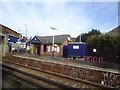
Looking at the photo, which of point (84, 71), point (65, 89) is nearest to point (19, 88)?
point (65, 89)

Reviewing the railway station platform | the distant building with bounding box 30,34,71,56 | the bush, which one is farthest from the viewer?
the distant building with bounding box 30,34,71,56

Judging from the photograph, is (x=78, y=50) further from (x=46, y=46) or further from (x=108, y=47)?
(x=46, y=46)

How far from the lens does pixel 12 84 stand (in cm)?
521

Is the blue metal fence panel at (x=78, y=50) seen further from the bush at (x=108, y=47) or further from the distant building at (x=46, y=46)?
the distant building at (x=46, y=46)

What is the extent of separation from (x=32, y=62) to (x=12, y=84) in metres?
4.38

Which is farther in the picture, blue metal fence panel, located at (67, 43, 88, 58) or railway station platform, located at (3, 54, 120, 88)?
blue metal fence panel, located at (67, 43, 88, 58)

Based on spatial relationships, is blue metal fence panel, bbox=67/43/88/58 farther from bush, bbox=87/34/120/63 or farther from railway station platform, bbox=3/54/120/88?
railway station platform, bbox=3/54/120/88

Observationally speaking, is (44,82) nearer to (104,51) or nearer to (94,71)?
(94,71)

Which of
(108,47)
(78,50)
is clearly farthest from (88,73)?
(78,50)

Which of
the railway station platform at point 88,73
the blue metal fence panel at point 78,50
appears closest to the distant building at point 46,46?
the blue metal fence panel at point 78,50

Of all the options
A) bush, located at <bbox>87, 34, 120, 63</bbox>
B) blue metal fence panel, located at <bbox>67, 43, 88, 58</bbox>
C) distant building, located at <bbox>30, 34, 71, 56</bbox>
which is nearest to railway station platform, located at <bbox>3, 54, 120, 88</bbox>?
bush, located at <bbox>87, 34, 120, 63</bbox>

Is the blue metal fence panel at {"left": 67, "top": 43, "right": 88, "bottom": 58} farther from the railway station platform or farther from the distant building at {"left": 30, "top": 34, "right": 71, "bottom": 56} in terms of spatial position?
the railway station platform

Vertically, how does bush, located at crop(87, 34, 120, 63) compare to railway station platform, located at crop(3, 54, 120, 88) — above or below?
above

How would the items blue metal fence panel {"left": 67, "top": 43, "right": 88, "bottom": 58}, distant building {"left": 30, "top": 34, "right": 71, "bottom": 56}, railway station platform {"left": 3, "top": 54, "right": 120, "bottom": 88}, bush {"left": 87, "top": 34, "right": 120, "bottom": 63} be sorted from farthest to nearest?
1. distant building {"left": 30, "top": 34, "right": 71, "bottom": 56}
2. blue metal fence panel {"left": 67, "top": 43, "right": 88, "bottom": 58}
3. bush {"left": 87, "top": 34, "right": 120, "bottom": 63}
4. railway station platform {"left": 3, "top": 54, "right": 120, "bottom": 88}
